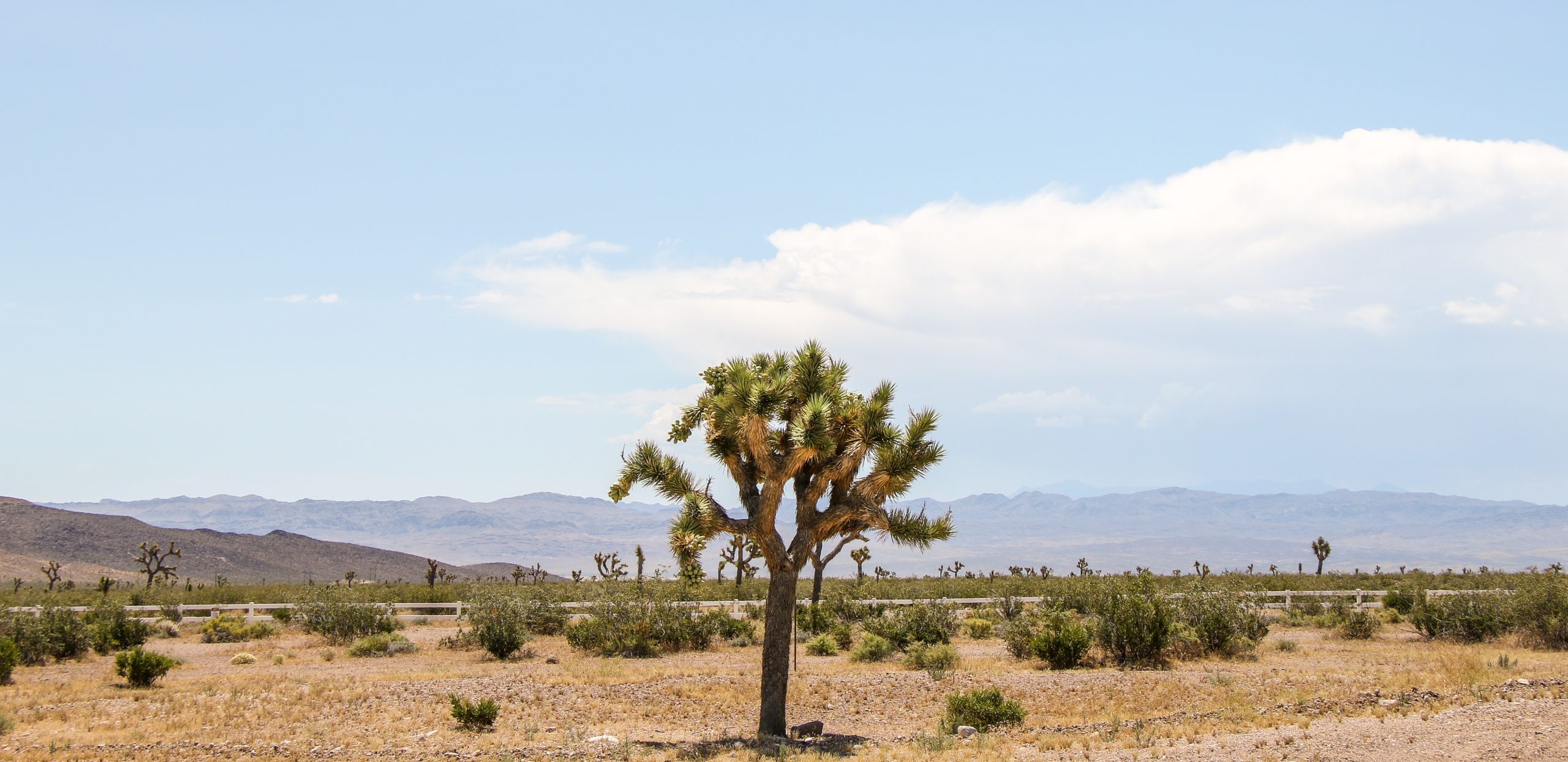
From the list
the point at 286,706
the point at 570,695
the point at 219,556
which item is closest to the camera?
the point at 286,706

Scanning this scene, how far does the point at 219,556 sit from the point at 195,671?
126915mm

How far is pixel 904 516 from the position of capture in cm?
1625

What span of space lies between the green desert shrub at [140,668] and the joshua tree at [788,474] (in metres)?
12.2

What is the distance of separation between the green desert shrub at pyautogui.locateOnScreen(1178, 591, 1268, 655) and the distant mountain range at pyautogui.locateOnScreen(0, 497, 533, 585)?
11367cm

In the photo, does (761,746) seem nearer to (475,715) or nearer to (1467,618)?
(475,715)

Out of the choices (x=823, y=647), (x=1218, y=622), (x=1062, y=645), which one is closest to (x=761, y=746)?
(x=1062, y=645)

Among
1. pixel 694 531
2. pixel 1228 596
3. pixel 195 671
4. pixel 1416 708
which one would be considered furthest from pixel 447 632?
pixel 1416 708

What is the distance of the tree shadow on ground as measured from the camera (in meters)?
14.7

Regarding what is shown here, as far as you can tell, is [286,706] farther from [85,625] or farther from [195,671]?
[85,625]

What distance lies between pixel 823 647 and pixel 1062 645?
6.93m

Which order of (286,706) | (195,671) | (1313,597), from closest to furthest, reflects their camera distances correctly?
(286,706) < (195,671) < (1313,597)

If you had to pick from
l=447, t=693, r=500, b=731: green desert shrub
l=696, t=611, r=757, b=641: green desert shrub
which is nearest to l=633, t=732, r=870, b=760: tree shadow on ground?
l=447, t=693, r=500, b=731: green desert shrub

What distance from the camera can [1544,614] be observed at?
23.8 meters

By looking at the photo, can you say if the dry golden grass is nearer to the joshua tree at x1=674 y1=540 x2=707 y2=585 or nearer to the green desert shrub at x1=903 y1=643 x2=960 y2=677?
the green desert shrub at x1=903 y1=643 x2=960 y2=677
